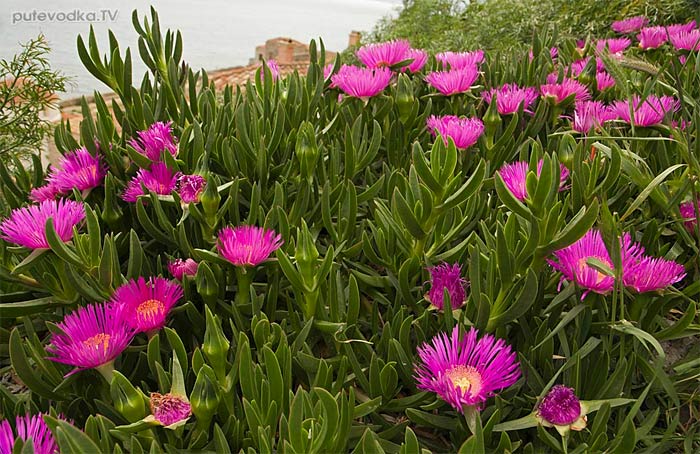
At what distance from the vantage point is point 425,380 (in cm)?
41

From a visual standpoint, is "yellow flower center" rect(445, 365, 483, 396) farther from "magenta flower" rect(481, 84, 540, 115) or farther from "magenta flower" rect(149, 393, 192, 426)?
"magenta flower" rect(481, 84, 540, 115)

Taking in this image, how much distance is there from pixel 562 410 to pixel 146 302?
0.29 meters

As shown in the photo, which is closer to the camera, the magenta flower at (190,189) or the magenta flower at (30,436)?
the magenta flower at (30,436)

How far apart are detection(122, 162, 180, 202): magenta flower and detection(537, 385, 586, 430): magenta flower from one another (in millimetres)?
360

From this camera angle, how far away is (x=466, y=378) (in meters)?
0.41

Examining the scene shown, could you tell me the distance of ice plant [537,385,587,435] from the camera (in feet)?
1.27

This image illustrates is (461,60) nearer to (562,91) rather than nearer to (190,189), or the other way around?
(562,91)

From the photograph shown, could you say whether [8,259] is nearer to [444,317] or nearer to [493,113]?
[444,317]

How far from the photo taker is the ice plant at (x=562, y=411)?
39 centimetres

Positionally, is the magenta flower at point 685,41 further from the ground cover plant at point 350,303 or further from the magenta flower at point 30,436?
the magenta flower at point 30,436

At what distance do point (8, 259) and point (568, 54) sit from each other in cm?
98

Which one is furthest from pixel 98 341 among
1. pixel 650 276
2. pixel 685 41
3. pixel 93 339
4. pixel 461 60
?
pixel 685 41

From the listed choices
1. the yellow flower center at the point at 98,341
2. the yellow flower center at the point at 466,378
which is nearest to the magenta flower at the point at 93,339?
the yellow flower center at the point at 98,341

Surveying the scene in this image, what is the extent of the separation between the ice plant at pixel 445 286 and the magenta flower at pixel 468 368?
5cm
